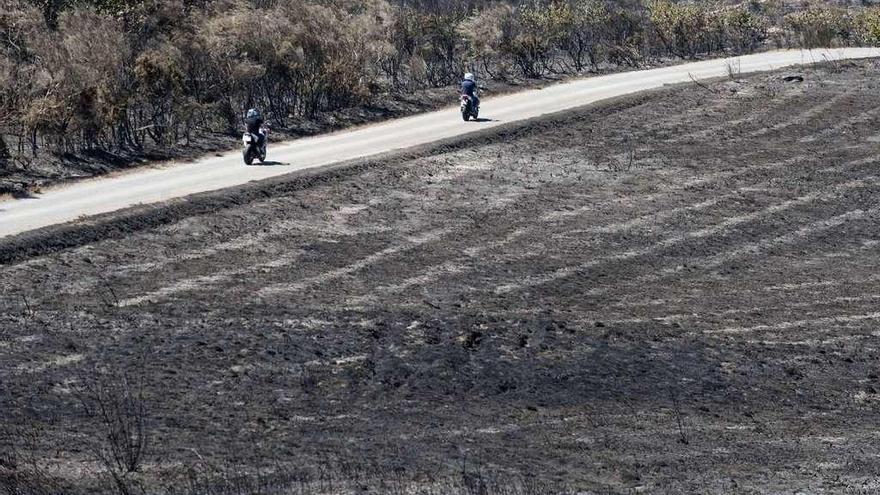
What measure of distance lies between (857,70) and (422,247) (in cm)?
2574

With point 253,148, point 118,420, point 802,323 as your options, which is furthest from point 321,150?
point 118,420

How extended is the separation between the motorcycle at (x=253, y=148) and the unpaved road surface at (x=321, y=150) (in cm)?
26

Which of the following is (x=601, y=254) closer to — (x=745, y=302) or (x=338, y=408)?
(x=745, y=302)

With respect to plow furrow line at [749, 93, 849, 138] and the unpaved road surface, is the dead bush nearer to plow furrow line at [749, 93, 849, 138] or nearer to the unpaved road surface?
the unpaved road surface

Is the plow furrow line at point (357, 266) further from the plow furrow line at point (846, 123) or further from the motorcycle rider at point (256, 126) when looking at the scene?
the plow furrow line at point (846, 123)

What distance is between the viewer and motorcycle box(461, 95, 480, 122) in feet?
113

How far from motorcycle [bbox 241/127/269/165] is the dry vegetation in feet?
9.77

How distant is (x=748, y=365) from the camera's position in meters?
18.0

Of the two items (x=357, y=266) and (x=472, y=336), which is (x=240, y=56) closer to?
(x=357, y=266)

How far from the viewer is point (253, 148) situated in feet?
94.4

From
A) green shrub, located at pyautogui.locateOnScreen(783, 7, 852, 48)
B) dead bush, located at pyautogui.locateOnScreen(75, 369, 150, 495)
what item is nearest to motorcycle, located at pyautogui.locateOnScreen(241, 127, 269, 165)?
dead bush, located at pyautogui.locateOnScreen(75, 369, 150, 495)

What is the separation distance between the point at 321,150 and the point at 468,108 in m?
5.37

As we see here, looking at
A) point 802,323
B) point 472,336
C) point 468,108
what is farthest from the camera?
point 468,108

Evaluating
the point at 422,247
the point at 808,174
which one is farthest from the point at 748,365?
the point at 808,174
